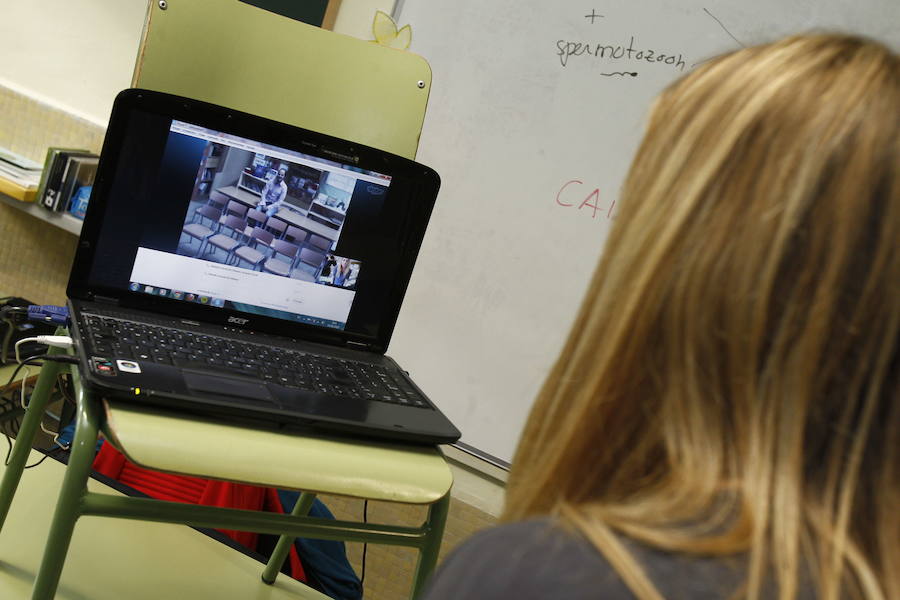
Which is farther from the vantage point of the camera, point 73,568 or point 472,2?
point 472,2

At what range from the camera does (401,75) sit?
121cm

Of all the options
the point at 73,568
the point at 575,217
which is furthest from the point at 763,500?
the point at 575,217

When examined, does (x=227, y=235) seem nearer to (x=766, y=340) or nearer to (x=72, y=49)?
(x=766, y=340)

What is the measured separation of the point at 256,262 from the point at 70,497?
1.21 ft

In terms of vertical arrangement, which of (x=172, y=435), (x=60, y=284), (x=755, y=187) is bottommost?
(x=60, y=284)

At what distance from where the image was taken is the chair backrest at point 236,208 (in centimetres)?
101

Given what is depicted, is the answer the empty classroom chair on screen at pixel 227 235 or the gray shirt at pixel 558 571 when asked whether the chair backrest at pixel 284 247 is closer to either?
the empty classroom chair on screen at pixel 227 235

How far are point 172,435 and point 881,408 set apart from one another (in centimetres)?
57

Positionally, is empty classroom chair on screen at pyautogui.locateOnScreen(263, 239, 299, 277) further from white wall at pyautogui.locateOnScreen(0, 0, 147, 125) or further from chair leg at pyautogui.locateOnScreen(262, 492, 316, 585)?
white wall at pyautogui.locateOnScreen(0, 0, 147, 125)

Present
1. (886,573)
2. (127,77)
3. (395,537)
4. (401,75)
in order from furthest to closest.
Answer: (127,77) → (401,75) → (395,537) → (886,573)

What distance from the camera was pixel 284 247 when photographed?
104 cm

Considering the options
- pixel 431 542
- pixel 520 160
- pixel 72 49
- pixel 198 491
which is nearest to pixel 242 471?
pixel 431 542

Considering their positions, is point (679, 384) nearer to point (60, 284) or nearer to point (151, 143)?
point (151, 143)

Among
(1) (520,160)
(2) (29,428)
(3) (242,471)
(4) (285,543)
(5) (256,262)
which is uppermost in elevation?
(1) (520,160)
